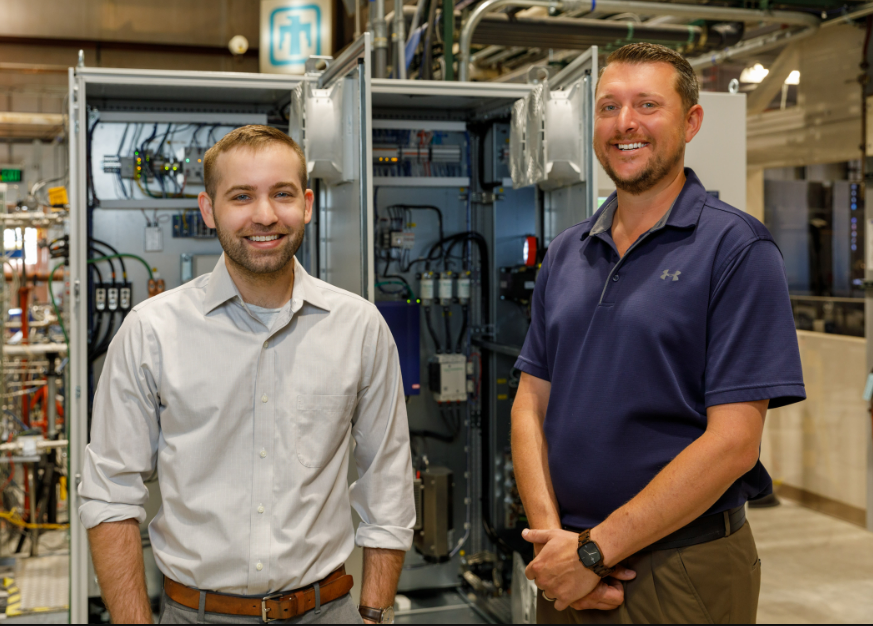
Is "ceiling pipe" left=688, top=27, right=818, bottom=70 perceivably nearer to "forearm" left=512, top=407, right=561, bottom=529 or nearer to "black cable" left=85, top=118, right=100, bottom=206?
"black cable" left=85, top=118, right=100, bottom=206

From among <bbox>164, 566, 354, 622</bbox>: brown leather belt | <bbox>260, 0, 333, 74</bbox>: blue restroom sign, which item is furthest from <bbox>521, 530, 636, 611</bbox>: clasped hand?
<bbox>260, 0, 333, 74</bbox>: blue restroom sign

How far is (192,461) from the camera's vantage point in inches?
61.0

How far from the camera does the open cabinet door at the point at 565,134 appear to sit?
10.7 ft

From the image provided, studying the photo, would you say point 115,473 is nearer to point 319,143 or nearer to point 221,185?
point 221,185

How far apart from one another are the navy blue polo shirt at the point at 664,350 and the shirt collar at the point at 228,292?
516 mm

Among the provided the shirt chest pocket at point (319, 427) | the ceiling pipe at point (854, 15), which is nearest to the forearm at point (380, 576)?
the shirt chest pocket at point (319, 427)

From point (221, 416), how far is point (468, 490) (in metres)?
3.12

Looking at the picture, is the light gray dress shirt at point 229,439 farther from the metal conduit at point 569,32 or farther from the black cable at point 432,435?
the metal conduit at point 569,32

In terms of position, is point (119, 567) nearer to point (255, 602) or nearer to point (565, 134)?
point (255, 602)

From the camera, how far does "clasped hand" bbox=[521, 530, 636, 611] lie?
1520 millimetres

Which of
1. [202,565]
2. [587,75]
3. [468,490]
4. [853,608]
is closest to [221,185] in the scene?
[202,565]

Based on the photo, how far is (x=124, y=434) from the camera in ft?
5.08

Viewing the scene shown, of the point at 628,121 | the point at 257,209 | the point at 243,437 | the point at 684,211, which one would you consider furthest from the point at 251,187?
the point at 684,211

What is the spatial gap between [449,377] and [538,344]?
2548mm
